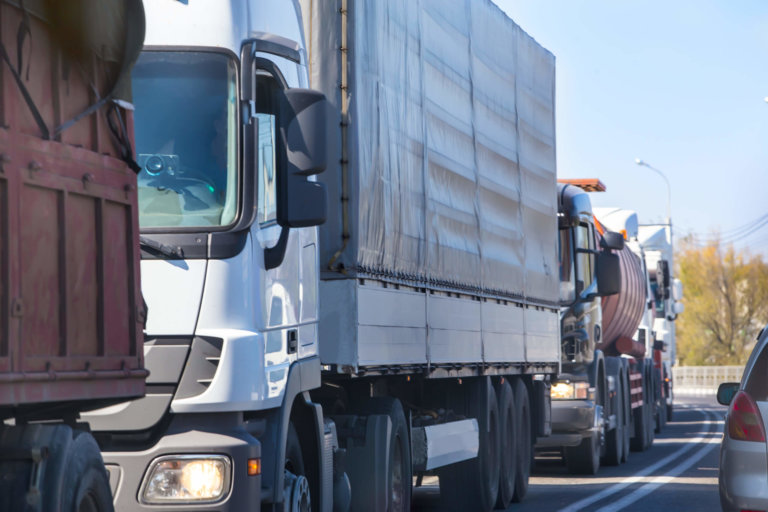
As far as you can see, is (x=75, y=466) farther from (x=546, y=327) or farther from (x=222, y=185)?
(x=546, y=327)

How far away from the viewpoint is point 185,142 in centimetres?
696

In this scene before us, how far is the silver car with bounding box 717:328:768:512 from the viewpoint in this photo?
8352 millimetres

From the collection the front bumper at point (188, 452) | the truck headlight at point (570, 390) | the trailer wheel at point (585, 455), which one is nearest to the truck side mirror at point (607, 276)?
the trailer wheel at point (585, 455)

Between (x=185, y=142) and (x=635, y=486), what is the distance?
1008cm

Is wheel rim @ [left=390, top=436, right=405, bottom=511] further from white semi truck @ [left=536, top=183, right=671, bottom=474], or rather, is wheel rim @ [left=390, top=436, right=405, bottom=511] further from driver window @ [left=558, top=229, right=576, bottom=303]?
driver window @ [left=558, top=229, right=576, bottom=303]

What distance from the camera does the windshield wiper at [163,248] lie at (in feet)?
22.2

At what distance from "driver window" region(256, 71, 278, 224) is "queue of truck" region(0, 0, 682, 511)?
15 millimetres

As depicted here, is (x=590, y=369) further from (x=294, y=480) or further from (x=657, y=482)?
(x=294, y=480)

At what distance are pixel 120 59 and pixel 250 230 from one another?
1.85 meters

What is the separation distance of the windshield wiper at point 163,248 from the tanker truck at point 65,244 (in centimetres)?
127

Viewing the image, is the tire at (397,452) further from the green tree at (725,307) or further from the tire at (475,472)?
the green tree at (725,307)

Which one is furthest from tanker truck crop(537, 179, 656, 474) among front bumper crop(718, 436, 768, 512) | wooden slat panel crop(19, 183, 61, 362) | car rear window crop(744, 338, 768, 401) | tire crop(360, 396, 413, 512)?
wooden slat panel crop(19, 183, 61, 362)

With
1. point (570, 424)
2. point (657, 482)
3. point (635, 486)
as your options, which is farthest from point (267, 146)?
point (570, 424)

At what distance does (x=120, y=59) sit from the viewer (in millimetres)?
5301
